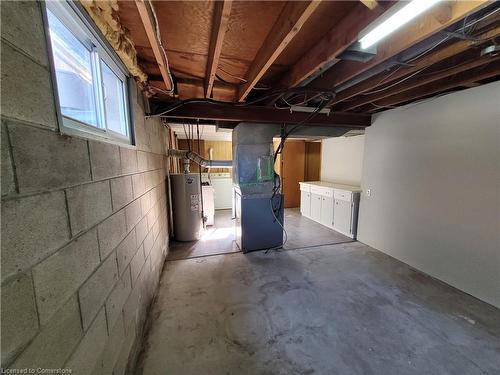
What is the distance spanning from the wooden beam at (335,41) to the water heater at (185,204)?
8.42 feet

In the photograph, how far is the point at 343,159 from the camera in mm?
4754

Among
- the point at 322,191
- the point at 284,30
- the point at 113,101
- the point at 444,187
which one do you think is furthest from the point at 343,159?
the point at 113,101

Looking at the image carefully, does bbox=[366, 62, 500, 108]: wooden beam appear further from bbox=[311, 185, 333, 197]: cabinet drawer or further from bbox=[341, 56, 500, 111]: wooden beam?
bbox=[311, 185, 333, 197]: cabinet drawer

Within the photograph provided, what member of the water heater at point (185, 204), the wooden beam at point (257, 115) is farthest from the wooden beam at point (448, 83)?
the water heater at point (185, 204)

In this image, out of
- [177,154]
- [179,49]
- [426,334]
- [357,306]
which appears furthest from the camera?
[177,154]

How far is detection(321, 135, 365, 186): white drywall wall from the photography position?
171 inches

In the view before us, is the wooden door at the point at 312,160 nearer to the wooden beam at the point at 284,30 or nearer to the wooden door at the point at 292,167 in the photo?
the wooden door at the point at 292,167

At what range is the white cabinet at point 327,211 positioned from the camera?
14.3 feet

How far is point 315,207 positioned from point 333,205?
2.10 ft

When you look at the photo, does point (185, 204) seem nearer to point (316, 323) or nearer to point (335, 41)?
point (316, 323)

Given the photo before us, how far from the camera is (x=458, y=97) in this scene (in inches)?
88.7

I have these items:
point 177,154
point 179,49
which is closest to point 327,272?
point 179,49

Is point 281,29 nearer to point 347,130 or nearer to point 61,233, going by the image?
point 61,233

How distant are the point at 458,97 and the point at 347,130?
1.48 m
